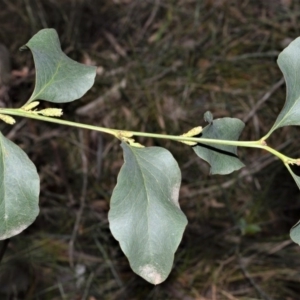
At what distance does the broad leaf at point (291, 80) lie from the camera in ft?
2.62

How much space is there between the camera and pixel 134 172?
0.77 meters

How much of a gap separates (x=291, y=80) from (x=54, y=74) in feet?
1.17

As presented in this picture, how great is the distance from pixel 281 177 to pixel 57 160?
90cm

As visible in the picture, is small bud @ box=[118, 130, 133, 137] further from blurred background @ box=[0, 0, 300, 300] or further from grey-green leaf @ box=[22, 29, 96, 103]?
blurred background @ box=[0, 0, 300, 300]

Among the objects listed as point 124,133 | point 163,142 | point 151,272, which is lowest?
point 163,142

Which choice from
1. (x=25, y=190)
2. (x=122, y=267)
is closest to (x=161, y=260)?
(x=25, y=190)

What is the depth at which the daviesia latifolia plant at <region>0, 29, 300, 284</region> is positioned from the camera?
73 centimetres

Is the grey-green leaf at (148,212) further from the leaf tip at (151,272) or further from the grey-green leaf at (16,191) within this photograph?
the grey-green leaf at (16,191)

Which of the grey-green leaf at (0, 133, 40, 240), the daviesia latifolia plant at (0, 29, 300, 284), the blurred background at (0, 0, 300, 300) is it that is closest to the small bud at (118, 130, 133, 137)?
the daviesia latifolia plant at (0, 29, 300, 284)

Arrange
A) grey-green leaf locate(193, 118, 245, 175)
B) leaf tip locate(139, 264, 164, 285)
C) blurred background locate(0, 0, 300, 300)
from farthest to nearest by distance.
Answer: blurred background locate(0, 0, 300, 300)
grey-green leaf locate(193, 118, 245, 175)
leaf tip locate(139, 264, 164, 285)

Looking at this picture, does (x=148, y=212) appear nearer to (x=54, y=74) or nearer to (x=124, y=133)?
(x=124, y=133)

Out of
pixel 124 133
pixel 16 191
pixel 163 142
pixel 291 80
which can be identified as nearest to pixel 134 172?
pixel 124 133

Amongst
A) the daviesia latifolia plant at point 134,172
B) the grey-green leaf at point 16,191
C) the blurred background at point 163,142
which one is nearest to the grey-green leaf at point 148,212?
the daviesia latifolia plant at point 134,172

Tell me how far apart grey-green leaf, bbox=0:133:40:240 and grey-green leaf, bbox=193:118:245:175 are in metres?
0.25
